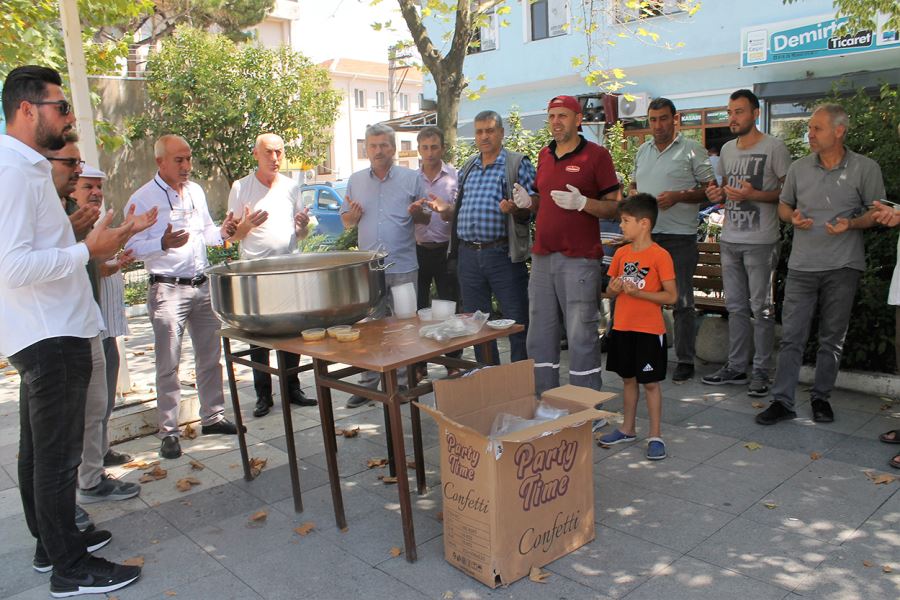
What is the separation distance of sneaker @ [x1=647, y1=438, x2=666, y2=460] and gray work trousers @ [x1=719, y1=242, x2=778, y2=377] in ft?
4.89

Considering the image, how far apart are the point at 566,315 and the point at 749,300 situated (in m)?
1.65

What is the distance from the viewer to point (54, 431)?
288cm

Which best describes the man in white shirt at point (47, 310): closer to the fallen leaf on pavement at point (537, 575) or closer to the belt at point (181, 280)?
the belt at point (181, 280)

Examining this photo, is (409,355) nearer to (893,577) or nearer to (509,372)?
(509,372)

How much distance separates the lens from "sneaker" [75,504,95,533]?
349 centimetres

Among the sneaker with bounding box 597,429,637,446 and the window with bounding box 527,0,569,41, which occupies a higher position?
the window with bounding box 527,0,569,41

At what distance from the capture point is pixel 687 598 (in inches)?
110

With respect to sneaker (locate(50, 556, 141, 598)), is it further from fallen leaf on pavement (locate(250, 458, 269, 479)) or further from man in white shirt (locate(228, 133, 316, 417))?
man in white shirt (locate(228, 133, 316, 417))

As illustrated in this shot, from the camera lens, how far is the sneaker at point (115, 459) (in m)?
4.48

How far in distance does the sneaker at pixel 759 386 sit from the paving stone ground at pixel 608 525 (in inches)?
11.7

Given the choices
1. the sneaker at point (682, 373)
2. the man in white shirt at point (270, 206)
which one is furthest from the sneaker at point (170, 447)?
the sneaker at point (682, 373)

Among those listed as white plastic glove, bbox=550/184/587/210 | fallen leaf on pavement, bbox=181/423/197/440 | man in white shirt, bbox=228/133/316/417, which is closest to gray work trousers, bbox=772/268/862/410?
white plastic glove, bbox=550/184/587/210

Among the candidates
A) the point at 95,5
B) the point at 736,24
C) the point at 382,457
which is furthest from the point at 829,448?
the point at 736,24

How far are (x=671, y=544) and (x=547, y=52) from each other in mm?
17582
